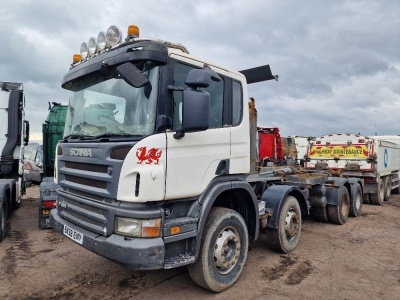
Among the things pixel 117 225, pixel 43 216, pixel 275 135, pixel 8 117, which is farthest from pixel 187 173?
pixel 275 135

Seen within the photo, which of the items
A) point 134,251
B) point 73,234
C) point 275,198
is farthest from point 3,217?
point 275,198

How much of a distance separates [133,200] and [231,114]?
69.5 inches

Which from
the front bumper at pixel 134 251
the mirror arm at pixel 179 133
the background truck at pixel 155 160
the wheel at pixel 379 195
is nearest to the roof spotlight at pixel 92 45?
the background truck at pixel 155 160

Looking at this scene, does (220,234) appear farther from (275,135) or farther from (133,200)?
(275,135)

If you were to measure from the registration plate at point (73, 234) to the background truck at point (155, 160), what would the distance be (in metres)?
0.02

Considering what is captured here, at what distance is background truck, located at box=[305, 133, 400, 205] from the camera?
973 cm

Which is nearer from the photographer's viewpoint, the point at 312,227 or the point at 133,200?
the point at 133,200

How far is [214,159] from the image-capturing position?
3553 millimetres

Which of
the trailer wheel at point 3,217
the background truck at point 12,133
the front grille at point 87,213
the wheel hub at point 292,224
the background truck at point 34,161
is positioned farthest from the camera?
the background truck at point 34,161

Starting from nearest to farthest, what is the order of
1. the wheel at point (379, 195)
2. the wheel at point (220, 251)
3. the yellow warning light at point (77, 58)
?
1. the wheel at point (220, 251)
2. the yellow warning light at point (77, 58)
3. the wheel at point (379, 195)

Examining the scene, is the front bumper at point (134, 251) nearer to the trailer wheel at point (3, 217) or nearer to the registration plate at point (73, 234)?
the registration plate at point (73, 234)

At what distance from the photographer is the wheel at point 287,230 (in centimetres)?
481

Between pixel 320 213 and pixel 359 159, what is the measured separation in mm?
3858

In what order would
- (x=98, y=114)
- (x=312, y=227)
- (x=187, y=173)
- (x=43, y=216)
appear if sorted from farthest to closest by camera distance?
(x=312, y=227)
(x=43, y=216)
(x=98, y=114)
(x=187, y=173)
